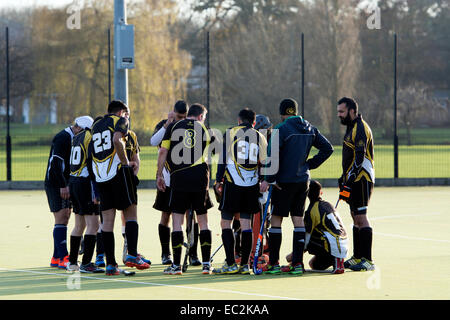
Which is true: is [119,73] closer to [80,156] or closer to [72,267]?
[80,156]

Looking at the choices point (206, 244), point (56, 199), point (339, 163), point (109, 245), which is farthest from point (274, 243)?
point (339, 163)

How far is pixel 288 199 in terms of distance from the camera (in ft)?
32.2

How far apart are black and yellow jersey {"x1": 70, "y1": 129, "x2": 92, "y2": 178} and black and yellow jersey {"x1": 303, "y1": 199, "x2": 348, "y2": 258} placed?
8.58ft

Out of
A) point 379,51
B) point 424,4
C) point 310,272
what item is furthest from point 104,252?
point 424,4

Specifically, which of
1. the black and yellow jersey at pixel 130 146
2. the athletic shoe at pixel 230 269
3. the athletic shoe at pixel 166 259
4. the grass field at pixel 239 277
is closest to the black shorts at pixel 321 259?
the grass field at pixel 239 277

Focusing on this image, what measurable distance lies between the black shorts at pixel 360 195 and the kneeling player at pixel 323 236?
0.27m

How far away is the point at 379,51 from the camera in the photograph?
67.2m

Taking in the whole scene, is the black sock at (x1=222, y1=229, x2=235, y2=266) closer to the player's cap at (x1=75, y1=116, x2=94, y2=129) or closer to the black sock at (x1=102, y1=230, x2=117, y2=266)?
the black sock at (x1=102, y1=230, x2=117, y2=266)

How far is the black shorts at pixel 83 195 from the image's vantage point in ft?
32.4

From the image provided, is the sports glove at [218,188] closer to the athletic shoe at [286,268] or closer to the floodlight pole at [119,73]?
the athletic shoe at [286,268]

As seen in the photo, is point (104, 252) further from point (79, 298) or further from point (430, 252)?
point (430, 252)

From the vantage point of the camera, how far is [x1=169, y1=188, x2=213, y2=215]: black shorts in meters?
9.87

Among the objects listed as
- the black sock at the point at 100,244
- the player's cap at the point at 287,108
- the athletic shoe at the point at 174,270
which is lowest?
the athletic shoe at the point at 174,270

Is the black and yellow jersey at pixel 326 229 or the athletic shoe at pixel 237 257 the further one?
the athletic shoe at pixel 237 257
